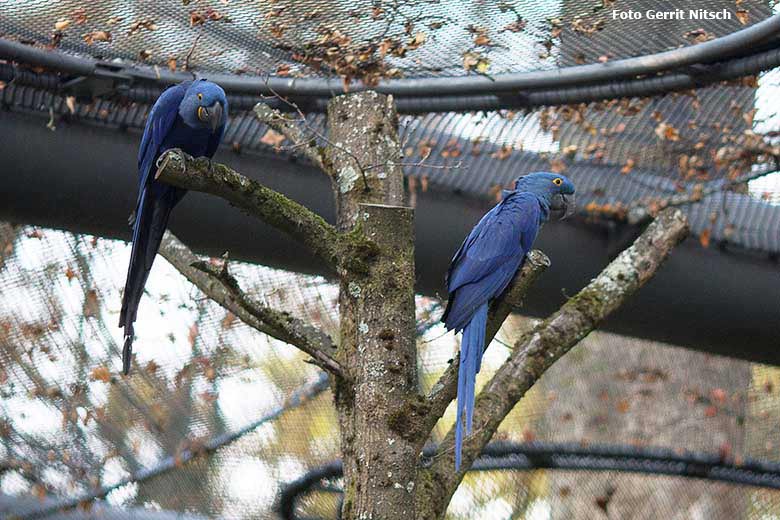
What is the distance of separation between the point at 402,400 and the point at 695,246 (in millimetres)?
2964

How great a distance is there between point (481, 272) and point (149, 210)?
139 cm

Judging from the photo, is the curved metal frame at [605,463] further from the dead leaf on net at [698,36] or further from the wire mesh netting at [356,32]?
the dead leaf on net at [698,36]

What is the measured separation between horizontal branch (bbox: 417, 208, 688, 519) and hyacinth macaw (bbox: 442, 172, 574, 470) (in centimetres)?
13

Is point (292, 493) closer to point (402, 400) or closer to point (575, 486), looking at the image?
point (575, 486)

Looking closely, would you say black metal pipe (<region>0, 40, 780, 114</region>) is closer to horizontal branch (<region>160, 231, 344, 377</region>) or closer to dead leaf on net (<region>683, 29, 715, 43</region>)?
dead leaf on net (<region>683, 29, 715, 43</region>)

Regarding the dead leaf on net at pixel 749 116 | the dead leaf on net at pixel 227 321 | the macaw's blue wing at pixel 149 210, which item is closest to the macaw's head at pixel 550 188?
the dead leaf on net at pixel 749 116

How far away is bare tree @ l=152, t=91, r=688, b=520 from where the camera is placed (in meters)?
3.43

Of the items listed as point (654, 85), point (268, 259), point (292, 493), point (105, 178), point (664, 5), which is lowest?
point (292, 493)

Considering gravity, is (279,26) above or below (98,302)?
above

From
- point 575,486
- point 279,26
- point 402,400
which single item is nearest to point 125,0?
point 279,26

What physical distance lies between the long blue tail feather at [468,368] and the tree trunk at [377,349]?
0.19 m

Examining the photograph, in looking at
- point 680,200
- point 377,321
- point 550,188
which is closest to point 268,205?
point 377,321

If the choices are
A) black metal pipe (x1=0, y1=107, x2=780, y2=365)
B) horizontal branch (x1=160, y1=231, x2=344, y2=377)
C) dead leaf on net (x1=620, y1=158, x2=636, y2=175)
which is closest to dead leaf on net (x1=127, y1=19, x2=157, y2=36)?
black metal pipe (x1=0, y1=107, x2=780, y2=365)

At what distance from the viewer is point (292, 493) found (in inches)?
263
